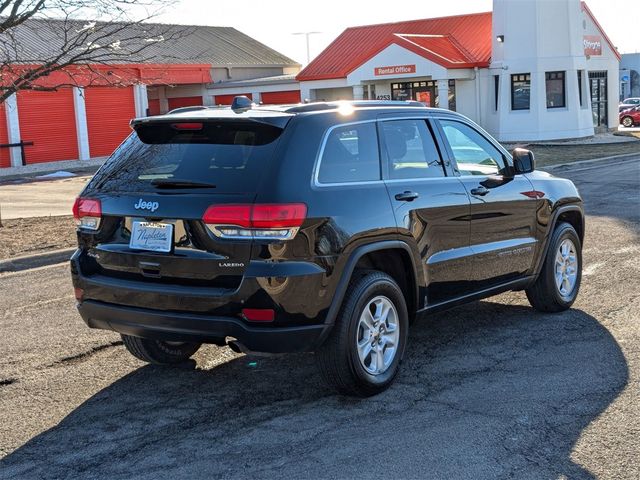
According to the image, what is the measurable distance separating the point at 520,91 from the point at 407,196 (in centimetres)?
3488

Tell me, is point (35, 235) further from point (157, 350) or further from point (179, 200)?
point (179, 200)

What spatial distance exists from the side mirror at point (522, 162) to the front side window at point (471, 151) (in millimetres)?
111

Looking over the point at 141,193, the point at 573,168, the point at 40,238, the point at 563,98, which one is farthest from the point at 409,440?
the point at 563,98

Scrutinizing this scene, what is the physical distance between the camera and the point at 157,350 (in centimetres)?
620

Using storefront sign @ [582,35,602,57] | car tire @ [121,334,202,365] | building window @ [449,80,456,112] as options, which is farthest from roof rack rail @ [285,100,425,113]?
storefront sign @ [582,35,602,57]

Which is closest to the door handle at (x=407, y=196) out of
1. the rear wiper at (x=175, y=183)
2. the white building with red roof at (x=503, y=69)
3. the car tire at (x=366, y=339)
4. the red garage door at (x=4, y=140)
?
the car tire at (x=366, y=339)

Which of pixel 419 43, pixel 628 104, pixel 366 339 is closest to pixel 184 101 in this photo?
pixel 419 43

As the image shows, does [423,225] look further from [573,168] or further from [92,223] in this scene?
[573,168]

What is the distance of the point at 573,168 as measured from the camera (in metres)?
24.6

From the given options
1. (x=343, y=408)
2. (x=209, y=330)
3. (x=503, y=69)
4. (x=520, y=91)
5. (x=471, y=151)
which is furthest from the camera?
(x=520, y=91)

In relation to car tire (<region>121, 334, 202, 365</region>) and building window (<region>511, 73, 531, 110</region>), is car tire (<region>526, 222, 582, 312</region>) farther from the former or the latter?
building window (<region>511, 73, 531, 110</region>)

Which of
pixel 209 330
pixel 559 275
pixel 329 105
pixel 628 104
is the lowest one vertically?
pixel 559 275

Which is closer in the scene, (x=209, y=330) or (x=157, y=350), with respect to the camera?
(x=209, y=330)

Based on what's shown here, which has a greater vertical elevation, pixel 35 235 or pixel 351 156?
pixel 351 156
